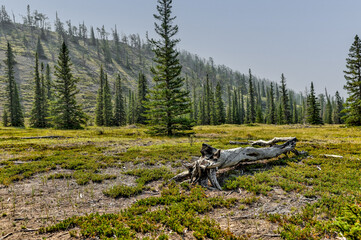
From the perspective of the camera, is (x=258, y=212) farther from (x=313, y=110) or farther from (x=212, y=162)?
(x=313, y=110)


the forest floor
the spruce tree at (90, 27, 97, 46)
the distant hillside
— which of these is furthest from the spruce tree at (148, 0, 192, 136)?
the spruce tree at (90, 27, 97, 46)

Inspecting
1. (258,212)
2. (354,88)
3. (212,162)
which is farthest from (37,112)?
(354,88)

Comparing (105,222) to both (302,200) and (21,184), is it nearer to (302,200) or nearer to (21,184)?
(21,184)

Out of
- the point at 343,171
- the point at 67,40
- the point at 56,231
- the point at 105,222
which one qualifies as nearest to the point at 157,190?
the point at 105,222

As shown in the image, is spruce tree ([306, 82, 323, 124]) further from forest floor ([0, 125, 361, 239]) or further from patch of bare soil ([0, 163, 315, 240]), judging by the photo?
patch of bare soil ([0, 163, 315, 240])

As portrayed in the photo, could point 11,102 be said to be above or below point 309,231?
above

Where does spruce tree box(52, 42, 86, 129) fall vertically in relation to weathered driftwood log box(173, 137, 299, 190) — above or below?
above

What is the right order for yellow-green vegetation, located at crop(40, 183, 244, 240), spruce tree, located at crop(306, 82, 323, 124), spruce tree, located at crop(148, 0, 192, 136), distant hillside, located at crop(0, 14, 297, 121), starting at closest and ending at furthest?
yellow-green vegetation, located at crop(40, 183, 244, 240) → spruce tree, located at crop(148, 0, 192, 136) → spruce tree, located at crop(306, 82, 323, 124) → distant hillside, located at crop(0, 14, 297, 121)

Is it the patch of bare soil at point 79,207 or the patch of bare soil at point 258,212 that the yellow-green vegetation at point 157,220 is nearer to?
the patch of bare soil at point 79,207

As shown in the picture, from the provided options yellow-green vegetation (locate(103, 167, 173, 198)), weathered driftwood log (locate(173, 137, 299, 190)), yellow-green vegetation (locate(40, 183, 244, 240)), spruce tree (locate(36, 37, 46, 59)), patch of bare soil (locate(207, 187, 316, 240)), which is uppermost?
spruce tree (locate(36, 37, 46, 59))

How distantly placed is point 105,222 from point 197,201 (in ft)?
10.0

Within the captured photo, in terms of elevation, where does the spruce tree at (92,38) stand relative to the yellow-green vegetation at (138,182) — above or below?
above

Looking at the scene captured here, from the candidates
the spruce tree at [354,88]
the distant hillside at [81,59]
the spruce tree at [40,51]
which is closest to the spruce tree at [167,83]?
the spruce tree at [354,88]

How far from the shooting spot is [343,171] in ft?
28.0
